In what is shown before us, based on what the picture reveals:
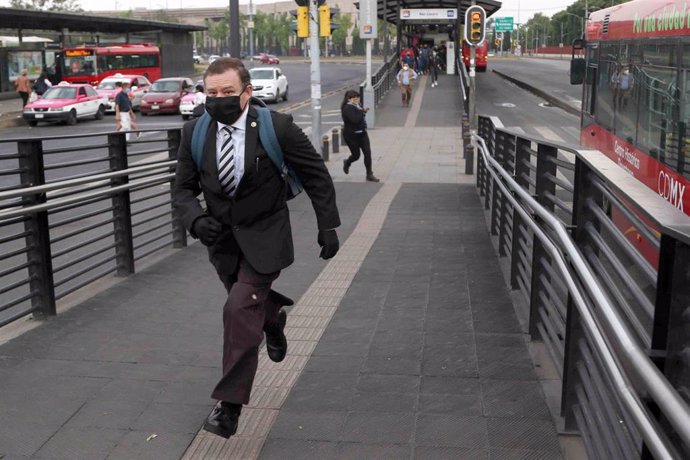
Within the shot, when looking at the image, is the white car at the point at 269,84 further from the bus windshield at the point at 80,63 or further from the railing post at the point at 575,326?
the railing post at the point at 575,326

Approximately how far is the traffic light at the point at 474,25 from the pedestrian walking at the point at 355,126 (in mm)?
7454

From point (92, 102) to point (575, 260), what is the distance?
112 feet

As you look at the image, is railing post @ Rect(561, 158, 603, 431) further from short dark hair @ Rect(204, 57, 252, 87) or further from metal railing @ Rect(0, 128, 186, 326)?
metal railing @ Rect(0, 128, 186, 326)

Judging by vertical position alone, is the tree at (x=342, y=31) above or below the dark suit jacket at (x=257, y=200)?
above

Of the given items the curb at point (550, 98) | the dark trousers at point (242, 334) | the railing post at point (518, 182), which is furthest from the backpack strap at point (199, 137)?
the curb at point (550, 98)

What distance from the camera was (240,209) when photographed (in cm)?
420

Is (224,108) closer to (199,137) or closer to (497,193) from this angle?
(199,137)

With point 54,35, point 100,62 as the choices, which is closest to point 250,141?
point 100,62

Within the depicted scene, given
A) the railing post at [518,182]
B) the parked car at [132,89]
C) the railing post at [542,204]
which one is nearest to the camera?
the railing post at [542,204]

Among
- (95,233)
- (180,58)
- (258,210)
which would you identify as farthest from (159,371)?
(180,58)

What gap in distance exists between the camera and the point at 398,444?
13.6 feet

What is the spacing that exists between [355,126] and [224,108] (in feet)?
40.2

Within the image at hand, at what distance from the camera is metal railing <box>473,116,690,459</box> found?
239 cm

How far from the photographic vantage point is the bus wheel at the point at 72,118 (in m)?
33.9
